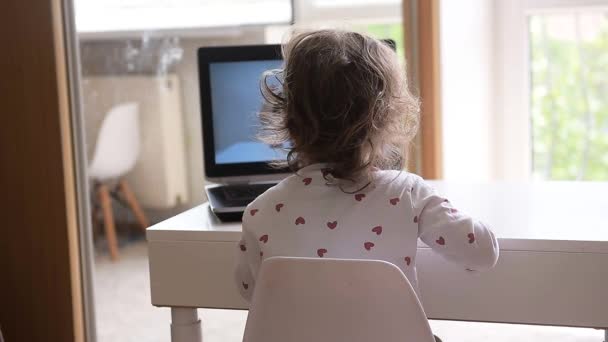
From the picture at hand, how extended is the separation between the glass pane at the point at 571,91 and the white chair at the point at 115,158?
1.21 meters

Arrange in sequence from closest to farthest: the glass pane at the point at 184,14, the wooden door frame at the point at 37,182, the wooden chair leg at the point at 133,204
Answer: the wooden door frame at the point at 37,182 → the glass pane at the point at 184,14 → the wooden chair leg at the point at 133,204

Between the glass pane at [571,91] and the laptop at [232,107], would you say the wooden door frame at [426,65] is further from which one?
the laptop at [232,107]

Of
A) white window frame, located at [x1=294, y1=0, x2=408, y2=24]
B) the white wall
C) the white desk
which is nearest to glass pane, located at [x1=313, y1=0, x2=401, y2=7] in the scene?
white window frame, located at [x1=294, y1=0, x2=408, y2=24]

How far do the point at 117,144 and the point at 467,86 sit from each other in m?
1.02

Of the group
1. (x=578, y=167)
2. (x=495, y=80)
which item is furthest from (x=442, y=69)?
(x=578, y=167)

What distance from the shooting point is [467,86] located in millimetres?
2512

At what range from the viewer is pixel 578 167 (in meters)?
2.57

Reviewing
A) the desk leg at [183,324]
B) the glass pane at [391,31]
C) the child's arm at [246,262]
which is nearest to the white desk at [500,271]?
the desk leg at [183,324]

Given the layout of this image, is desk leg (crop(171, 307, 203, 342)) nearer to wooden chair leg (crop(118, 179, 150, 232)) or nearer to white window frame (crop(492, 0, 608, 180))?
wooden chair leg (crop(118, 179, 150, 232))

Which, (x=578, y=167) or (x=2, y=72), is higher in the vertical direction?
(x=2, y=72)

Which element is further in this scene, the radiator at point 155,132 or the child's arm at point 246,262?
the radiator at point 155,132

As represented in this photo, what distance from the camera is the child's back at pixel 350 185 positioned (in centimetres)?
103

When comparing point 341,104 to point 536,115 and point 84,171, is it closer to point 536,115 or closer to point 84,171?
point 84,171

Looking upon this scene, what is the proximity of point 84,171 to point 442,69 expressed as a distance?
1013 millimetres
